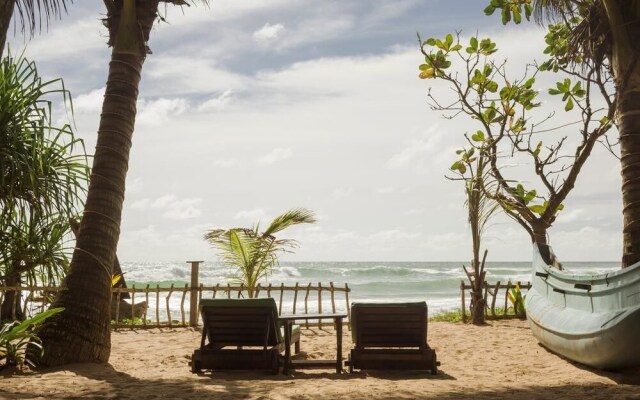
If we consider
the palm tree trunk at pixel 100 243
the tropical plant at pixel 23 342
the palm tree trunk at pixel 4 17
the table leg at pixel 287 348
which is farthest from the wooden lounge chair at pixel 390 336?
the palm tree trunk at pixel 4 17

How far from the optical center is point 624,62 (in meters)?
7.31

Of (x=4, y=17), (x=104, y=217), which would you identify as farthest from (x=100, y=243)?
(x=4, y=17)

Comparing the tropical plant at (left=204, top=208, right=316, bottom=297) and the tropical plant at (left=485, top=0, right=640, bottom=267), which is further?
the tropical plant at (left=204, top=208, right=316, bottom=297)

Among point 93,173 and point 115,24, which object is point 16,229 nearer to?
point 93,173

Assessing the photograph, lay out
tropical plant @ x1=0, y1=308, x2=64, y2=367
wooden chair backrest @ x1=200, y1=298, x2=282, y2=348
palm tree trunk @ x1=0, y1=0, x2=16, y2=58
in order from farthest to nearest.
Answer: wooden chair backrest @ x1=200, y1=298, x2=282, y2=348 → tropical plant @ x1=0, y1=308, x2=64, y2=367 → palm tree trunk @ x1=0, y1=0, x2=16, y2=58

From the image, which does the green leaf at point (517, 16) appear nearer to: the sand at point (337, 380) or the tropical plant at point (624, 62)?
the tropical plant at point (624, 62)

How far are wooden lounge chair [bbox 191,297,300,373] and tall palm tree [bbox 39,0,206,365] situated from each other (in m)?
1.15

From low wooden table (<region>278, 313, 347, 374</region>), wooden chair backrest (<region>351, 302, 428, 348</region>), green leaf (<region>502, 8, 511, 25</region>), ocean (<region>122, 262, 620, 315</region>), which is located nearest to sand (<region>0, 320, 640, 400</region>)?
low wooden table (<region>278, 313, 347, 374</region>)

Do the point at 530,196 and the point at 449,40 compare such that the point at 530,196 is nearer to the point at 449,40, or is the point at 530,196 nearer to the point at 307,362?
the point at 449,40

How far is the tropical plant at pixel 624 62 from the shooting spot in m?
6.97

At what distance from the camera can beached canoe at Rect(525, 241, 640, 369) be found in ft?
20.4

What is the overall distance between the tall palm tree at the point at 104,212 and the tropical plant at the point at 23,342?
0.12 meters

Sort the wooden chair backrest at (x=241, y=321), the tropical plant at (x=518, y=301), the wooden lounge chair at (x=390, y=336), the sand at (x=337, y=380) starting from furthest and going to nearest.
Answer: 1. the tropical plant at (x=518, y=301)
2. the wooden lounge chair at (x=390, y=336)
3. the wooden chair backrest at (x=241, y=321)
4. the sand at (x=337, y=380)

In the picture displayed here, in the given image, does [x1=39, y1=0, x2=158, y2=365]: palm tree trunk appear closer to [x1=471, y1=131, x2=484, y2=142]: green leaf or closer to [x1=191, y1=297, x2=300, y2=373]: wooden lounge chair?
[x1=191, y1=297, x2=300, y2=373]: wooden lounge chair
